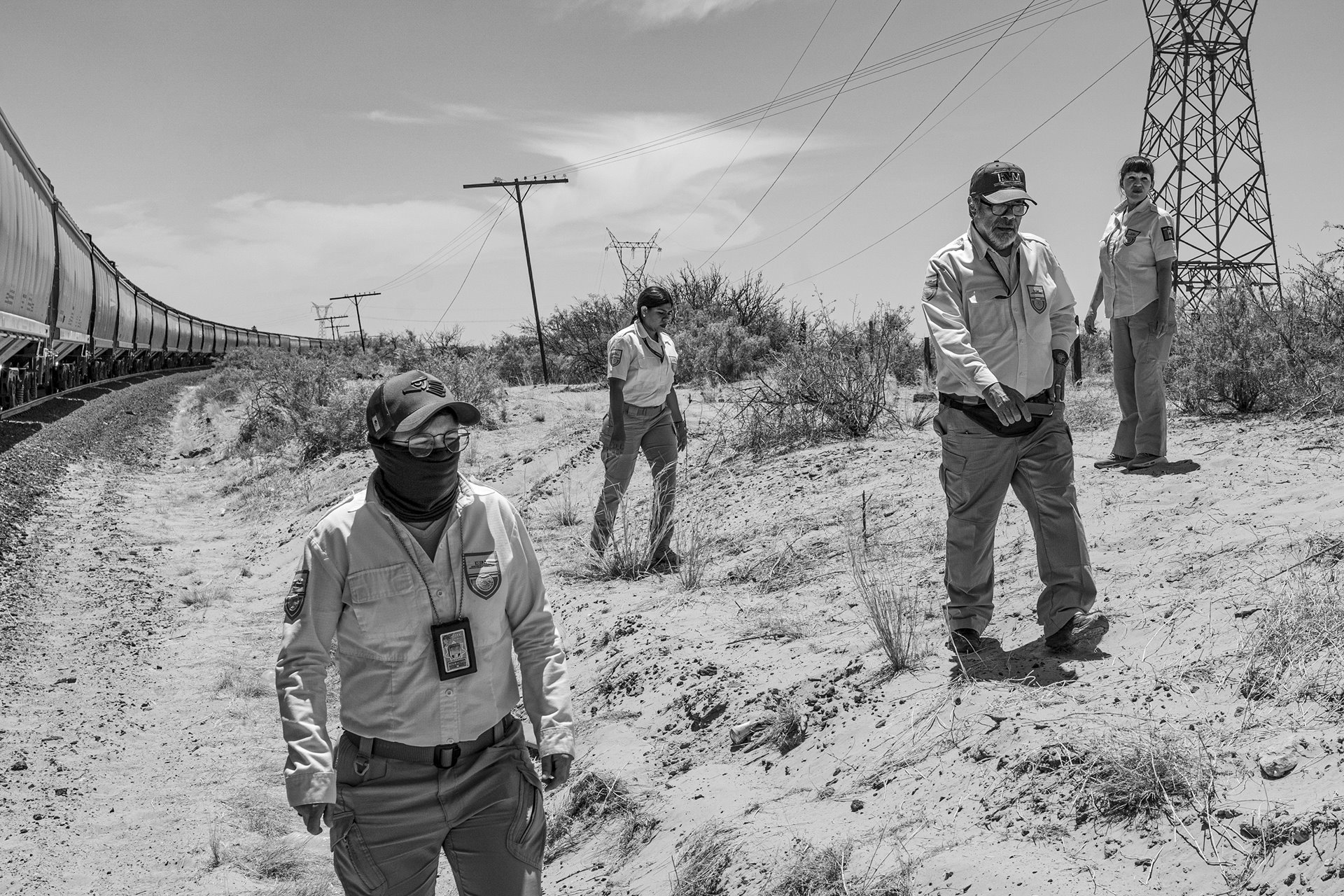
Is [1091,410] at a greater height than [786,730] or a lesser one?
greater

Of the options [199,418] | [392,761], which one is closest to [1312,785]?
[392,761]

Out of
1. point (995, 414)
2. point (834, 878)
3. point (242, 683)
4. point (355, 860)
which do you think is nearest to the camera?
point (355, 860)

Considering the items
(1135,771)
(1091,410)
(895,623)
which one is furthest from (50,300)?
(1135,771)

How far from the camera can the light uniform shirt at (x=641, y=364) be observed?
709 cm

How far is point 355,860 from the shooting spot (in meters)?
2.65

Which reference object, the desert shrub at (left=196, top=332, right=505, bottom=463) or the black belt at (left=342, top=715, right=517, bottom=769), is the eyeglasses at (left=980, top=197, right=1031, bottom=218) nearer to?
the black belt at (left=342, top=715, right=517, bottom=769)

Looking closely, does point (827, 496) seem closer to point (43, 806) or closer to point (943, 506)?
point (943, 506)

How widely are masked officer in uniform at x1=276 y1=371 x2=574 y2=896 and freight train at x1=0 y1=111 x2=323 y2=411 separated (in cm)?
1654

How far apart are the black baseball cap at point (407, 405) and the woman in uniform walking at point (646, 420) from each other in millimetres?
4255

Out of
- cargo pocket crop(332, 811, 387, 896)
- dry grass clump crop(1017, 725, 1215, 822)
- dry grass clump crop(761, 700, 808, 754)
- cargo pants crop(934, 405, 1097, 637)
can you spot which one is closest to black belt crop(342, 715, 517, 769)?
cargo pocket crop(332, 811, 387, 896)

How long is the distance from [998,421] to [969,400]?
0.48ft

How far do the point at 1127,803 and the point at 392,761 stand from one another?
209cm

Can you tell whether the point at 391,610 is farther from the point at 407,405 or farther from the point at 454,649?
the point at 407,405

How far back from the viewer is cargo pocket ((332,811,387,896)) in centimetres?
264
